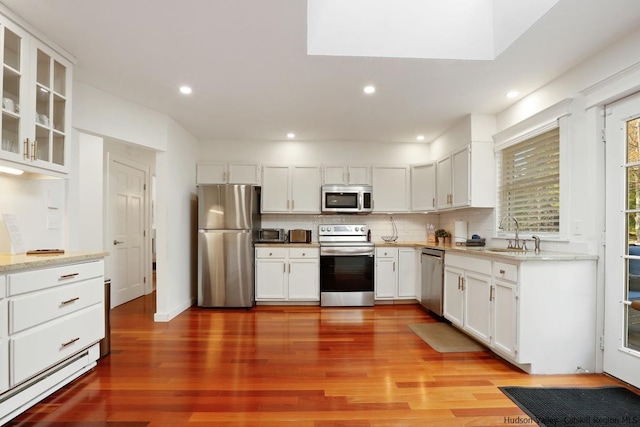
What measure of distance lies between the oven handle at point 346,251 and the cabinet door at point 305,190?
2.12 ft

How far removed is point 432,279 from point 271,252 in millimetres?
2115

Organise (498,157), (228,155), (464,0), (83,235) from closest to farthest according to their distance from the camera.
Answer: (464,0)
(498,157)
(83,235)
(228,155)

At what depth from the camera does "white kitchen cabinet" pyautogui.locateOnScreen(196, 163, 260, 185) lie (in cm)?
484

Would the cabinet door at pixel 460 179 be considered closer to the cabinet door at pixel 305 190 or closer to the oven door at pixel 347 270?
the oven door at pixel 347 270

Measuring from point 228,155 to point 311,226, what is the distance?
1642mm

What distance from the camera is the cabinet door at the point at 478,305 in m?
2.88

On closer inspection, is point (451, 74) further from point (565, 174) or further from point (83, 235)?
point (83, 235)

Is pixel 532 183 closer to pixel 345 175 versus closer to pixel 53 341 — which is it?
pixel 345 175

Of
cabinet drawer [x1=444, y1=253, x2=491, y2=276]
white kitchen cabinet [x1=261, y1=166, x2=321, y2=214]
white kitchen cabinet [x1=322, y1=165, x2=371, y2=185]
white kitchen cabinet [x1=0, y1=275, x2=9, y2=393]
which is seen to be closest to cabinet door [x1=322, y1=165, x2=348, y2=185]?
white kitchen cabinet [x1=322, y1=165, x2=371, y2=185]

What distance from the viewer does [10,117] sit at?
84.2 inches

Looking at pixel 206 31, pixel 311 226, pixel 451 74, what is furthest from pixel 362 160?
pixel 206 31

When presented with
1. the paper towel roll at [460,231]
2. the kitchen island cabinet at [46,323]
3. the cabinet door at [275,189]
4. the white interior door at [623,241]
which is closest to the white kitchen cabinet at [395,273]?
the paper towel roll at [460,231]

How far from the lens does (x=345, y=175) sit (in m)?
4.89

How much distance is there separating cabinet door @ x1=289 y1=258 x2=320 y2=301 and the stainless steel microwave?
812 millimetres
